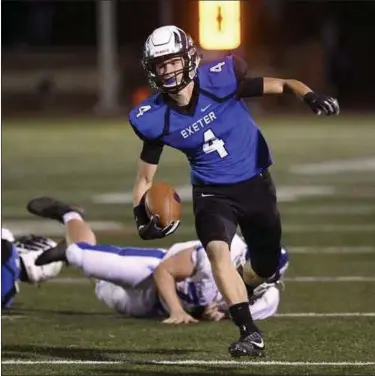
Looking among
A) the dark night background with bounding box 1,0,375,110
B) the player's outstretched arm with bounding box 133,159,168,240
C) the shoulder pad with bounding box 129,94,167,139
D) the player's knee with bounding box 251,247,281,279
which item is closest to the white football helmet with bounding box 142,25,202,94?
the shoulder pad with bounding box 129,94,167,139

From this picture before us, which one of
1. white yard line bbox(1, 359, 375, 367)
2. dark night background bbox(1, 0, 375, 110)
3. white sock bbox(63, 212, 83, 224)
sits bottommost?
dark night background bbox(1, 0, 375, 110)

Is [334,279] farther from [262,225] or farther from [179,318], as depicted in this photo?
[262,225]

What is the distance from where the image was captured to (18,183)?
14.0 meters

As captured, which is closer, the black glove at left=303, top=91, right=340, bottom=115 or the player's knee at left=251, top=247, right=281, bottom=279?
the black glove at left=303, top=91, right=340, bottom=115

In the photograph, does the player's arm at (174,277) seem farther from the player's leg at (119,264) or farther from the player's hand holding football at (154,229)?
the player's hand holding football at (154,229)

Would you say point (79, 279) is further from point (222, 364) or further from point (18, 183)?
point (18, 183)

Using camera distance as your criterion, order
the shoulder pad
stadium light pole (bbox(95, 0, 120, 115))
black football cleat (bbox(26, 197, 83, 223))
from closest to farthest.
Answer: the shoulder pad → black football cleat (bbox(26, 197, 83, 223)) → stadium light pole (bbox(95, 0, 120, 115))

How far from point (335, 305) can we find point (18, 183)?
7030 millimetres

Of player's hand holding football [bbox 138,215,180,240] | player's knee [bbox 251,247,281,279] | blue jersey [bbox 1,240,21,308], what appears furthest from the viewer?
blue jersey [bbox 1,240,21,308]

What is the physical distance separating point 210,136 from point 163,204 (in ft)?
1.15

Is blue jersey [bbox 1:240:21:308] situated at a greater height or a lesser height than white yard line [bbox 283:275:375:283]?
greater

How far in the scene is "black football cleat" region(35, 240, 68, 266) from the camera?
24.2 feet

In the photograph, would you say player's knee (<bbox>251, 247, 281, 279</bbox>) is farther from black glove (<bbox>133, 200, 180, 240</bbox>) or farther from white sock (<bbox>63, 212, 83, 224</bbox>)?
white sock (<bbox>63, 212, 83, 224</bbox>)

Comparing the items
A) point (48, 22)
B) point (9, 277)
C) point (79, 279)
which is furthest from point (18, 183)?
point (48, 22)
